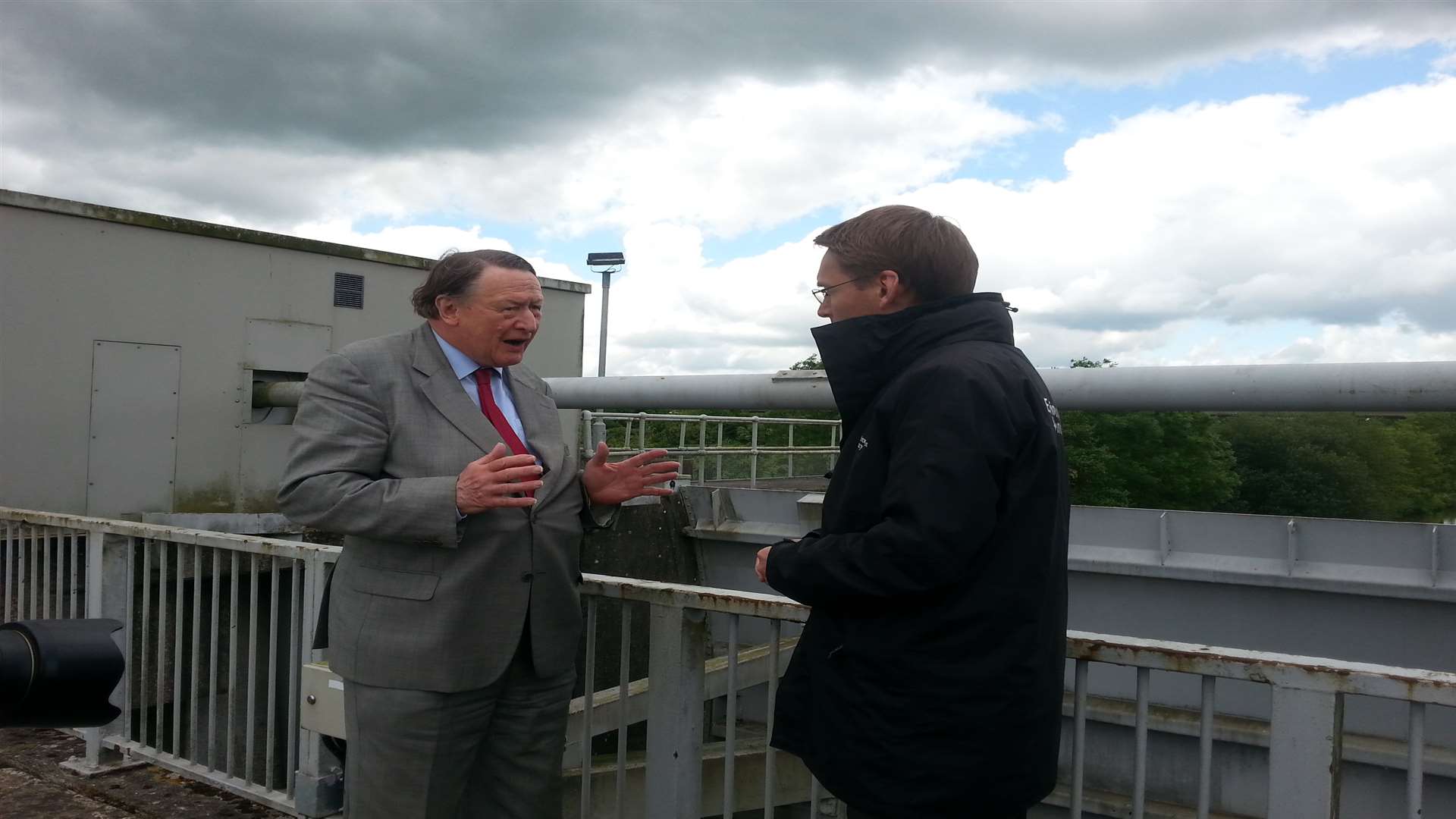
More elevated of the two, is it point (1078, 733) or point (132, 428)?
point (132, 428)

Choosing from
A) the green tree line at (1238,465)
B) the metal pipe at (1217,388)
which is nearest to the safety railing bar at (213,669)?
the metal pipe at (1217,388)

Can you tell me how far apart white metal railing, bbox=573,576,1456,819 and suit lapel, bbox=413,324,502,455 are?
2.07ft

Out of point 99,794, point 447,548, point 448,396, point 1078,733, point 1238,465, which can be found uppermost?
point 448,396

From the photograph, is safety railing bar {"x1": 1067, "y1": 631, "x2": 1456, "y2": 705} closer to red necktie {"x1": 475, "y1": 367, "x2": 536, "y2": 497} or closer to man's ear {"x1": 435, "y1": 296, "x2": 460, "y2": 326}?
red necktie {"x1": 475, "y1": 367, "x2": 536, "y2": 497}

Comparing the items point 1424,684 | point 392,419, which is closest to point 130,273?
point 392,419

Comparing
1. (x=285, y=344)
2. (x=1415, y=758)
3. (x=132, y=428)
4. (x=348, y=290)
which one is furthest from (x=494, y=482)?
(x=348, y=290)

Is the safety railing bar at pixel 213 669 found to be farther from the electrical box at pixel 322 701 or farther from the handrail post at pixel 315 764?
the electrical box at pixel 322 701

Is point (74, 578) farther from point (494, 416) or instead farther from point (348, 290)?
point (348, 290)

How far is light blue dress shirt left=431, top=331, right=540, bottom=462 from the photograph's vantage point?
242 cm

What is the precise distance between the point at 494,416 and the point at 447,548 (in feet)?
1.15

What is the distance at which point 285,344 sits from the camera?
763 cm

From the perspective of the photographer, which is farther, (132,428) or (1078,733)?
(132,428)

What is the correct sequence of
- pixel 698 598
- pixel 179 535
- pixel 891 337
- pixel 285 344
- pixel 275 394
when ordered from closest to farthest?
pixel 891 337 < pixel 698 598 < pixel 179 535 < pixel 275 394 < pixel 285 344

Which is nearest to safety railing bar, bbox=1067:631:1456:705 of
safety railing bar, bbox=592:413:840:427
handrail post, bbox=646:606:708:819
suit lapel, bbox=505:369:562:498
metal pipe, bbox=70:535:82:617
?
handrail post, bbox=646:606:708:819
